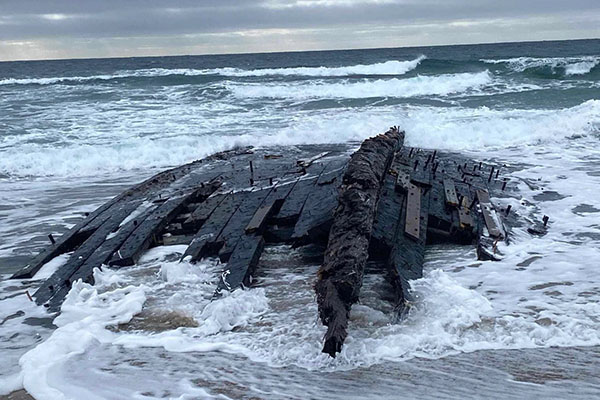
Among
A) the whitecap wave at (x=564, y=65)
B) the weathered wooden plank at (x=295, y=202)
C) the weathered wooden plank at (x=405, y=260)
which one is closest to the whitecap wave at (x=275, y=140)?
the weathered wooden plank at (x=295, y=202)

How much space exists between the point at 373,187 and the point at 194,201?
4.10 metres

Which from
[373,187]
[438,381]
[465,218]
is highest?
[373,187]

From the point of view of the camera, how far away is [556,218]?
9094mm

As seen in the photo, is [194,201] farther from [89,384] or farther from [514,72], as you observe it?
[514,72]

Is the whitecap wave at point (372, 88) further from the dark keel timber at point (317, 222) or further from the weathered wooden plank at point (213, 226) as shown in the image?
the weathered wooden plank at point (213, 226)

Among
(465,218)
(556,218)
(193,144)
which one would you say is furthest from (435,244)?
(193,144)

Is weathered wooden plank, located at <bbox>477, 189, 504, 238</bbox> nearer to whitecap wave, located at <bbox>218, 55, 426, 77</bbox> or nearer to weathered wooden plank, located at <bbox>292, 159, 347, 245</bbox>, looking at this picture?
weathered wooden plank, located at <bbox>292, 159, 347, 245</bbox>

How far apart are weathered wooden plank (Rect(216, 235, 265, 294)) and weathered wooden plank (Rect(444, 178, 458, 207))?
11.2 feet

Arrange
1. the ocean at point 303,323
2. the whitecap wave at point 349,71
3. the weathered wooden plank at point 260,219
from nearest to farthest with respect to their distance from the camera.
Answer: the ocean at point 303,323
the weathered wooden plank at point 260,219
the whitecap wave at point 349,71

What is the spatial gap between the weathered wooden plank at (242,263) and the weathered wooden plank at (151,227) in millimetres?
1637

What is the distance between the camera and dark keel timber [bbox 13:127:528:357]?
Answer: 609 centimetres

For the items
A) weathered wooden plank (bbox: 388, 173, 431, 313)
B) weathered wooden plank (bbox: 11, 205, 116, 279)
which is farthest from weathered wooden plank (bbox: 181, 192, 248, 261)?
weathered wooden plank (bbox: 388, 173, 431, 313)

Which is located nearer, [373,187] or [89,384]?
[89,384]

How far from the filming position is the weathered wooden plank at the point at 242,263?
21.1ft
